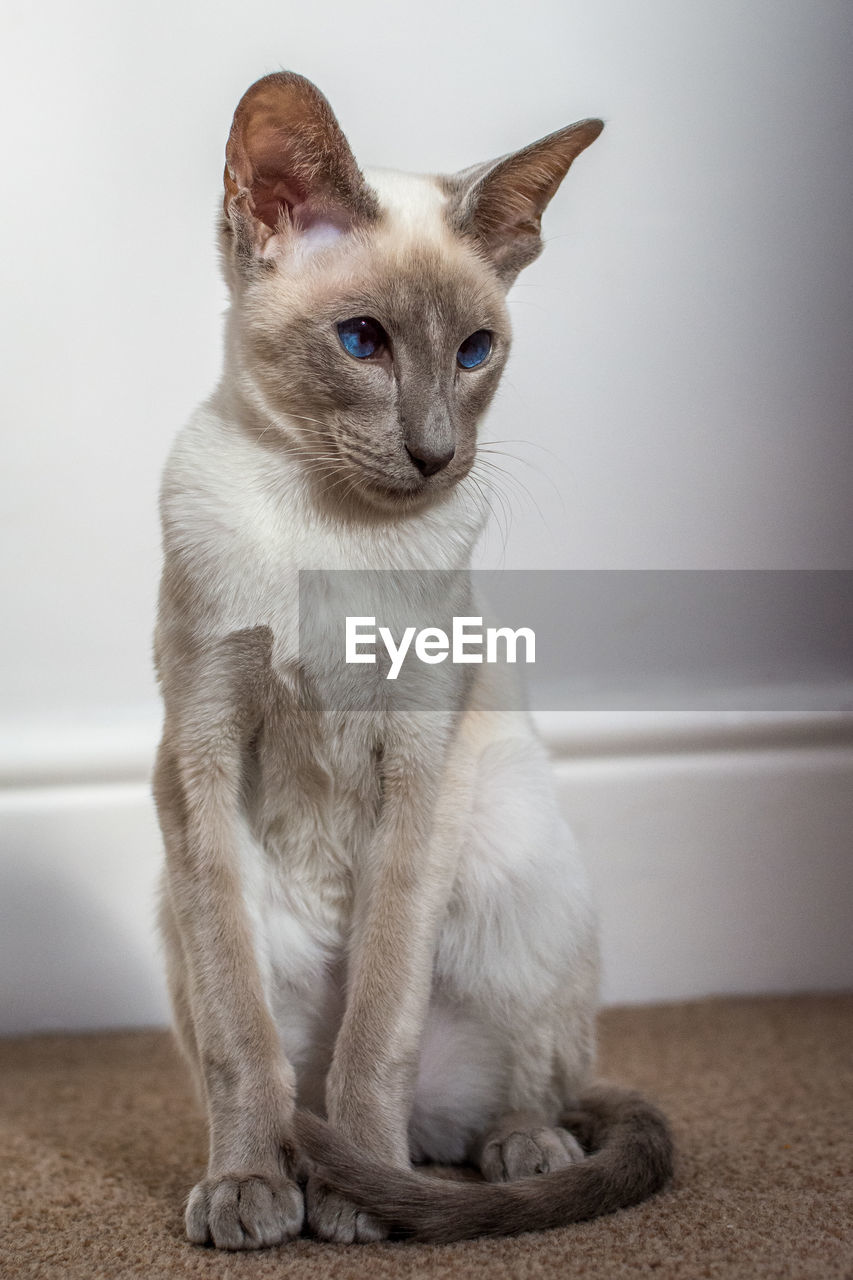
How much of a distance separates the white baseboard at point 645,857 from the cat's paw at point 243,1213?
765 millimetres

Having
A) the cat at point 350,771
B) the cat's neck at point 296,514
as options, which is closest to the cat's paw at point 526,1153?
the cat at point 350,771

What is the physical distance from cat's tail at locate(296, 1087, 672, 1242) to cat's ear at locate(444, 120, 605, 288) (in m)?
0.73

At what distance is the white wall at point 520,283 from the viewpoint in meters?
1.61

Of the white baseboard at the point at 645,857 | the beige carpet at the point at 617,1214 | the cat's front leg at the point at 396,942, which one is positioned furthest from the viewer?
the white baseboard at the point at 645,857

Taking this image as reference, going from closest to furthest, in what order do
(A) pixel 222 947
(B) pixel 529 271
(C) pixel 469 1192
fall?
(C) pixel 469 1192
(A) pixel 222 947
(B) pixel 529 271

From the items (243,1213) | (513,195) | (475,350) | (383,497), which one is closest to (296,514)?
(383,497)

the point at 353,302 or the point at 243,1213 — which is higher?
the point at 353,302

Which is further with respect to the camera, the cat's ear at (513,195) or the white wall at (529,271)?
the white wall at (529,271)

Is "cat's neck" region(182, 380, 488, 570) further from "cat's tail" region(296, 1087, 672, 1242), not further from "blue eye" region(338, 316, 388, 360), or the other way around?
"cat's tail" region(296, 1087, 672, 1242)

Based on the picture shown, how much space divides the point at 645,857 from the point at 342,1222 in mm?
907

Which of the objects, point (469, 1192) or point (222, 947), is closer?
point (469, 1192)

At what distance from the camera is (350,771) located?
982 millimetres

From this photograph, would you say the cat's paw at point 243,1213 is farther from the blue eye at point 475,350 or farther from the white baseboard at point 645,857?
the white baseboard at point 645,857

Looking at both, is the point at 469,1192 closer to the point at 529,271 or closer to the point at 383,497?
the point at 383,497
